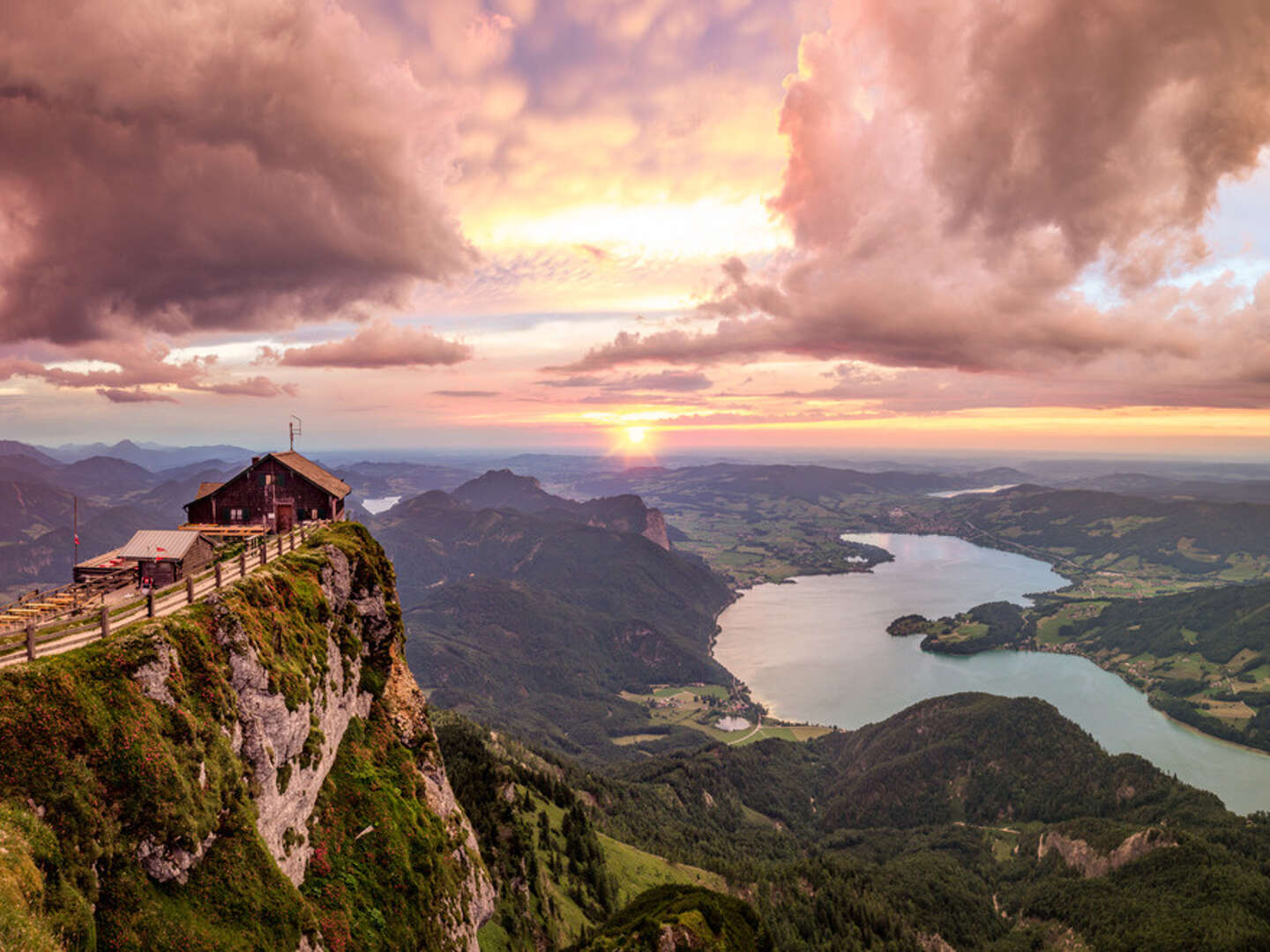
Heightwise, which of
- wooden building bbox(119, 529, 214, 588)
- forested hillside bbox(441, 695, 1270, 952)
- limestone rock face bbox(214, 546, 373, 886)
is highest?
wooden building bbox(119, 529, 214, 588)

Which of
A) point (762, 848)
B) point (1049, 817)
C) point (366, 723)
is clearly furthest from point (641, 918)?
point (1049, 817)

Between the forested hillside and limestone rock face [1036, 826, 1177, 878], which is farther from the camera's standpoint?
limestone rock face [1036, 826, 1177, 878]

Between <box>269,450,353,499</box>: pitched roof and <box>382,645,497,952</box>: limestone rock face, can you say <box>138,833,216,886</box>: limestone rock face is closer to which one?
<box>382,645,497,952</box>: limestone rock face

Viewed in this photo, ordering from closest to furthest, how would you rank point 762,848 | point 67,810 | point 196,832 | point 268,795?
point 67,810 < point 196,832 < point 268,795 < point 762,848

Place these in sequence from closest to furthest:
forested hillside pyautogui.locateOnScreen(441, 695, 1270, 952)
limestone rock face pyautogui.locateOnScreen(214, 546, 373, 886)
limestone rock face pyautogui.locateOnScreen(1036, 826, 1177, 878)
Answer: limestone rock face pyautogui.locateOnScreen(214, 546, 373, 886)
forested hillside pyautogui.locateOnScreen(441, 695, 1270, 952)
limestone rock face pyautogui.locateOnScreen(1036, 826, 1177, 878)

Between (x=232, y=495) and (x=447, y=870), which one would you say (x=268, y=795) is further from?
(x=232, y=495)

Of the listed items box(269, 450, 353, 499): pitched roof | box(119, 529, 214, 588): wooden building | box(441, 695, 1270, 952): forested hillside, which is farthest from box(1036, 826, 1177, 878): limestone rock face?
box(119, 529, 214, 588): wooden building
